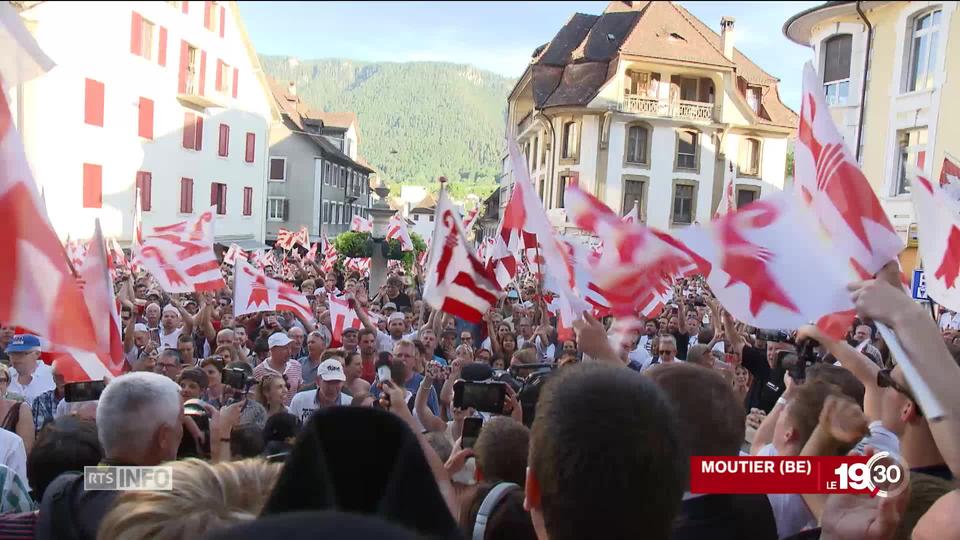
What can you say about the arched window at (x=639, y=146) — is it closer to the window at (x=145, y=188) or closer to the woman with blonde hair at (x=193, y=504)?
the window at (x=145, y=188)

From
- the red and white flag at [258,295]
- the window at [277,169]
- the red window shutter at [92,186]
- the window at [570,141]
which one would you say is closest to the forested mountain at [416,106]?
the red window shutter at [92,186]

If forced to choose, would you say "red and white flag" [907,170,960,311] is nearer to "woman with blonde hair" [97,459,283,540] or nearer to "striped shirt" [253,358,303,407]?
"striped shirt" [253,358,303,407]

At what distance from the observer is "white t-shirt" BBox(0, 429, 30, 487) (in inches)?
144

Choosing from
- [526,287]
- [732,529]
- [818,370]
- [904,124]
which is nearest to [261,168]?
[818,370]

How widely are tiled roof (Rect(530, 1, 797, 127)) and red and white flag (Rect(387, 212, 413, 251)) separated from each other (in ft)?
18.0

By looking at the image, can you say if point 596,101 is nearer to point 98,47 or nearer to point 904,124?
point 98,47

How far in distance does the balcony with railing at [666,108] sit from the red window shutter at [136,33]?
651 cm

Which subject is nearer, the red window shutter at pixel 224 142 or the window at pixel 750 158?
the red window shutter at pixel 224 142

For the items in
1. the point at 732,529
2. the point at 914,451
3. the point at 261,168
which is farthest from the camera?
the point at 261,168

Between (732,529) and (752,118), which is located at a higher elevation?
(752,118)

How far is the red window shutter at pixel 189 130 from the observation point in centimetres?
355

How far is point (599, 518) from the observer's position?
1.53 meters

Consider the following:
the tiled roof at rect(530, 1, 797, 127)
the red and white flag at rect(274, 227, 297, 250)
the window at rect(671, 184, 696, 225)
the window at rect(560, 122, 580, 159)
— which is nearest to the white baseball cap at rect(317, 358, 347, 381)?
the tiled roof at rect(530, 1, 797, 127)

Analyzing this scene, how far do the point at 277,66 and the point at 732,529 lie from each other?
192 centimetres
